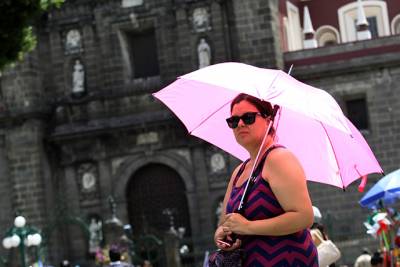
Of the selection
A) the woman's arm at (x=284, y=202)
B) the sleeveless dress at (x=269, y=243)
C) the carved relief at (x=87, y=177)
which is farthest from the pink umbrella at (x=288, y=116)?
the carved relief at (x=87, y=177)

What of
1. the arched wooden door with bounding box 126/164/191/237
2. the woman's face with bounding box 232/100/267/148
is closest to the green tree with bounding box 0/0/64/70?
the arched wooden door with bounding box 126/164/191/237

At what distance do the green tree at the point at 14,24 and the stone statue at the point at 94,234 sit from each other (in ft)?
38.1

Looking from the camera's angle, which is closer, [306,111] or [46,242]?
[306,111]

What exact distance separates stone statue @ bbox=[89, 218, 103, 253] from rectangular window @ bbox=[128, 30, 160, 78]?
4.58 metres

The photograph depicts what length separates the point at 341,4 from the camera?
35.8 meters

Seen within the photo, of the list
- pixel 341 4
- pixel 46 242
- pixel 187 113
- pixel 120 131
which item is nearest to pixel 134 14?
pixel 120 131

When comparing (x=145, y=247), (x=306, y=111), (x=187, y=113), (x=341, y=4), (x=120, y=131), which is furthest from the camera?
(x=341, y=4)

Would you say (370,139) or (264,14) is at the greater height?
(264,14)

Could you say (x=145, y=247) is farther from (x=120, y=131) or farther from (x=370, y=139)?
(x=370, y=139)

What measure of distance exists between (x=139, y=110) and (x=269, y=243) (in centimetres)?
2391

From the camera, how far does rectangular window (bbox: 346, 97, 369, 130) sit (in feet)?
91.5

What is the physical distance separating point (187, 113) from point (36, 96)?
23526 millimetres

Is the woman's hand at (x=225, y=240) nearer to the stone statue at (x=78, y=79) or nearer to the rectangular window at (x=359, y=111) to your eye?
the rectangular window at (x=359, y=111)

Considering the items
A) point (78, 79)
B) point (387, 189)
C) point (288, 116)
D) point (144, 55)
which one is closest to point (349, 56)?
point (144, 55)
